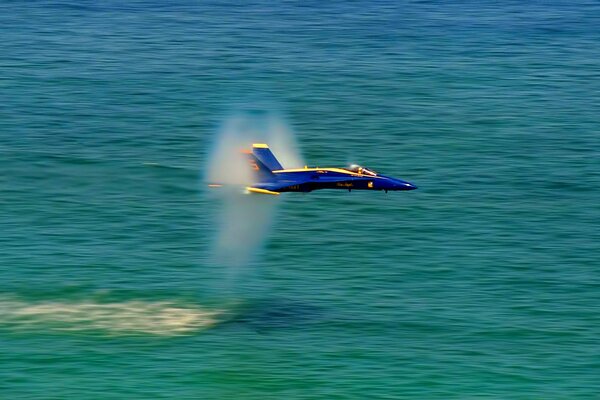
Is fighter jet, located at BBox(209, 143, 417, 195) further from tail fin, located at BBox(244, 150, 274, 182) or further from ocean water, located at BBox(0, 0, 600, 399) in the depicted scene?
ocean water, located at BBox(0, 0, 600, 399)

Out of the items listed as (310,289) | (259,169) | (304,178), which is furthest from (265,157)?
(310,289)

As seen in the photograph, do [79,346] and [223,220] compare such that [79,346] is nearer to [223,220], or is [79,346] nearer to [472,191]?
[223,220]

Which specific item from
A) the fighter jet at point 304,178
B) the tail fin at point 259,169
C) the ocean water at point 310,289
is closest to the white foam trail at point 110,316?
the ocean water at point 310,289

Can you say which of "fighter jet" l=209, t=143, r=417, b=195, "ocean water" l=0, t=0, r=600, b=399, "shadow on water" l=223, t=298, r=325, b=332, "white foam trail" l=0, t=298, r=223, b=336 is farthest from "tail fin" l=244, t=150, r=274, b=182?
"white foam trail" l=0, t=298, r=223, b=336

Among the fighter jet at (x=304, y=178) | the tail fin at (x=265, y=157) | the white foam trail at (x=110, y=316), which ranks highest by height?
the tail fin at (x=265, y=157)

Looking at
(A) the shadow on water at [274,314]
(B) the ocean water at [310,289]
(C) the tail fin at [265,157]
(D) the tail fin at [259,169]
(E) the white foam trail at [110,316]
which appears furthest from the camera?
(E) the white foam trail at [110,316]

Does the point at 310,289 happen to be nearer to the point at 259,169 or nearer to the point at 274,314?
the point at 274,314

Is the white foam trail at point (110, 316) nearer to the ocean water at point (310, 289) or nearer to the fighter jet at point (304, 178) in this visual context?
the ocean water at point (310, 289)

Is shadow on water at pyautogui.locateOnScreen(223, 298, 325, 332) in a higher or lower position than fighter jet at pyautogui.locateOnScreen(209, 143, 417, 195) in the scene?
lower
